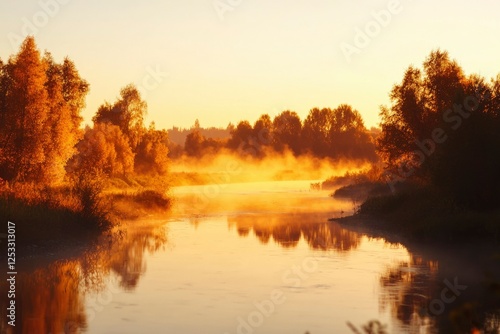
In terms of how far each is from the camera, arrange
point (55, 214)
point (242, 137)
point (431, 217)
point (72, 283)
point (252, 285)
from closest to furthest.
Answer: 1. point (252, 285)
2. point (72, 283)
3. point (55, 214)
4. point (431, 217)
5. point (242, 137)

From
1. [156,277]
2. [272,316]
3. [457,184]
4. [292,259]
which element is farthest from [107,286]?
[457,184]

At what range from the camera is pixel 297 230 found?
40000 millimetres

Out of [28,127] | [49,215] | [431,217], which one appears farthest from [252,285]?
[28,127]

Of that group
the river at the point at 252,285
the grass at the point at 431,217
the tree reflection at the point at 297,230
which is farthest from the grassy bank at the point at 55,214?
the grass at the point at 431,217

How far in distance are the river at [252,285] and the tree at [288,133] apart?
125822mm

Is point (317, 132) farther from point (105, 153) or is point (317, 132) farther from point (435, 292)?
point (435, 292)

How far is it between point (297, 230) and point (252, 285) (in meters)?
17.7

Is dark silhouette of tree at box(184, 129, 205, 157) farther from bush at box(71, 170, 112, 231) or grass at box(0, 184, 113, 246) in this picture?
bush at box(71, 170, 112, 231)

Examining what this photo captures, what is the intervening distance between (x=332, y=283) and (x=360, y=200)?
4435 centimetres

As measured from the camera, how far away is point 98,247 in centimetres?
3153

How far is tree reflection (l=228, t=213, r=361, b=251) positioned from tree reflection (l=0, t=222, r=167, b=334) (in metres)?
6.43

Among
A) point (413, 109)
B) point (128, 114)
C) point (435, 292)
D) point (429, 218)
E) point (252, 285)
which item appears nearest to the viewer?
point (435, 292)

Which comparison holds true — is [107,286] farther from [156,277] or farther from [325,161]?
[325,161]

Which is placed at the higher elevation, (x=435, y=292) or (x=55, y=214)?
(x=55, y=214)
